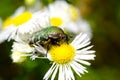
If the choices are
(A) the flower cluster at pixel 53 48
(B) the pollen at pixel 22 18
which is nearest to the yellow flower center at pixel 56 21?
(A) the flower cluster at pixel 53 48

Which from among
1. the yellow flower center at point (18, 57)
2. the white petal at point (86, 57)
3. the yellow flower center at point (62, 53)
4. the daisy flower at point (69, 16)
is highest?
the daisy flower at point (69, 16)

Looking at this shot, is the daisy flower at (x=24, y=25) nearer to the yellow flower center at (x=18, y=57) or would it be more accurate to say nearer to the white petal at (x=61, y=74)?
the yellow flower center at (x=18, y=57)

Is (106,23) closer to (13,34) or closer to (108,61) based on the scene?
(108,61)

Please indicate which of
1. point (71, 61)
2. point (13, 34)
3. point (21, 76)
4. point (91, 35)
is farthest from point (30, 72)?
point (91, 35)

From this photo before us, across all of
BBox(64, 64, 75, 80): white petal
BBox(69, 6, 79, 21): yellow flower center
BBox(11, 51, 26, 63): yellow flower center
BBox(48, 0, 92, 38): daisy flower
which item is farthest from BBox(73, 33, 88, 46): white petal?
BBox(69, 6, 79, 21): yellow flower center

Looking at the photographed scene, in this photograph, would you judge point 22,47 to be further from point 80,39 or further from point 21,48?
point 80,39
